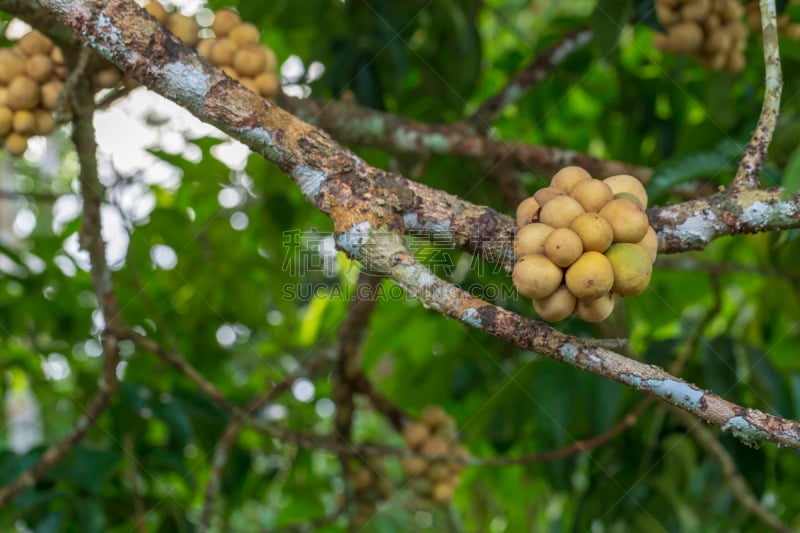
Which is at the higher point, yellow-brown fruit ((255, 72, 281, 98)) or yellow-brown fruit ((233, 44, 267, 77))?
yellow-brown fruit ((233, 44, 267, 77))

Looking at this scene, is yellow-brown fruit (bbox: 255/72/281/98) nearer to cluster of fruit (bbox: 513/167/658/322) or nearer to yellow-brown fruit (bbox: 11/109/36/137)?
yellow-brown fruit (bbox: 11/109/36/137)

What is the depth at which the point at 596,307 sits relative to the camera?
1009 mm

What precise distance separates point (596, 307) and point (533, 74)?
160 cm

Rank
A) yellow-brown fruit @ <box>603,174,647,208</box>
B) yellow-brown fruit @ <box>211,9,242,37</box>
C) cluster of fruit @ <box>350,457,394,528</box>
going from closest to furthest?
yellow-brown fruit @ <box>603,174,647,208</box> → yellow-brown fruit @ <box>211,9,242,37</box> → cluster of fruit @ <box>350,457,394,528</box>

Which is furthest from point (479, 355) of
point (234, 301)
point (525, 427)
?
point (234, 301)

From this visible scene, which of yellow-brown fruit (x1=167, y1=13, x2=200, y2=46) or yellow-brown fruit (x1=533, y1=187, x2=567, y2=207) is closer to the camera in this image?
yellow-brown fruit (x1=533, y1=187, x2=567, y2=207)

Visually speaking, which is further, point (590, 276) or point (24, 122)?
point (24, 122)

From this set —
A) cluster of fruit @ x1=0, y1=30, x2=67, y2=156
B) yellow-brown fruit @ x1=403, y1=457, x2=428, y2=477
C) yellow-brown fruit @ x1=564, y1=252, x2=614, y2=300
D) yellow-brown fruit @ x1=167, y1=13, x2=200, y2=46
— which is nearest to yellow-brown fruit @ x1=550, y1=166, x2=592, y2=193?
yellow-brown fruit @ x1=564, y1=252, x2=614, y2=300

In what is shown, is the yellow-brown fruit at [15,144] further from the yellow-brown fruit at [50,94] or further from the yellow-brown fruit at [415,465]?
the yellow-brown fruit at [415,465]

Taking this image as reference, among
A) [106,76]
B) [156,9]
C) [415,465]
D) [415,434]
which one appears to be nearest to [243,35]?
[156,9]

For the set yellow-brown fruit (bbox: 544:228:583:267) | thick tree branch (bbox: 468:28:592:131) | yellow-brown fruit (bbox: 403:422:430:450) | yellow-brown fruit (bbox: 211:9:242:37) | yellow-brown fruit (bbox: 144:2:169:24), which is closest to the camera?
yellow-brown fruit (bbox: 544:228:583:267)

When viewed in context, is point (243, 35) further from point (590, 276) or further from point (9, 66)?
point (590, 276)

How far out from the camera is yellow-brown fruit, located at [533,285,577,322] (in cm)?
100

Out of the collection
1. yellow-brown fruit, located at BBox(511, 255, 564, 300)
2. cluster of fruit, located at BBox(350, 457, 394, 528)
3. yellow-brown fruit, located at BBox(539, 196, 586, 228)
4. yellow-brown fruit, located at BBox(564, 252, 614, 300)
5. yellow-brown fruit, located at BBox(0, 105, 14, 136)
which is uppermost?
yellow-brown fruit, located at BBox(539, 196, 586, 228)
